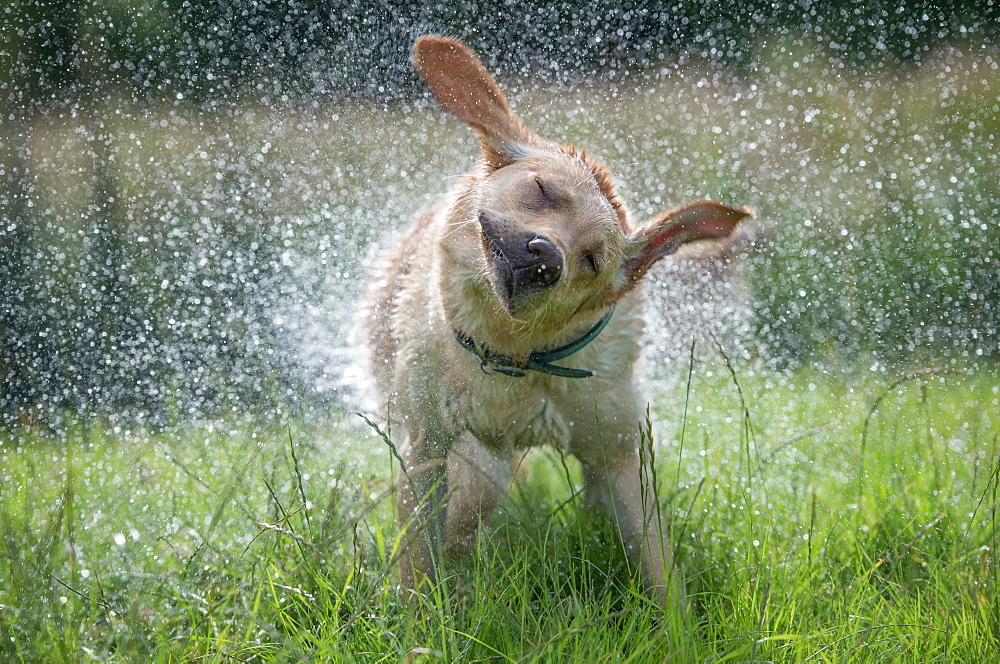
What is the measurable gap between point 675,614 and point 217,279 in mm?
5351

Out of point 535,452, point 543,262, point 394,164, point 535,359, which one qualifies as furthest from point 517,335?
point 394,164

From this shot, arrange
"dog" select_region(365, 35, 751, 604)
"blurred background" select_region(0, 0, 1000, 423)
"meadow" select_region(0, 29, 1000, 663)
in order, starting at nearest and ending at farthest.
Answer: "meadow" select_region(0, 29, 1000, 663), "dog" select_region(365, 35, 751, 604), "blurred background" select_region(0, 0, 1000, 423)

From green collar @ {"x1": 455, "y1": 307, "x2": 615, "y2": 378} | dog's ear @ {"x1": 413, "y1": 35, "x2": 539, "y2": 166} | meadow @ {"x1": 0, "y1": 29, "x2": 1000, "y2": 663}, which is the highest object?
dog's ear @ {"x1": 413, "y1": 35, "x2": 539, "y2": 166}

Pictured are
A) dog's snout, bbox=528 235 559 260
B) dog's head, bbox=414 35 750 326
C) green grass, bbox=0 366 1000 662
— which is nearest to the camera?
green grass, bbox=0 366 1000 662

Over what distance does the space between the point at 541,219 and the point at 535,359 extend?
0.48 m

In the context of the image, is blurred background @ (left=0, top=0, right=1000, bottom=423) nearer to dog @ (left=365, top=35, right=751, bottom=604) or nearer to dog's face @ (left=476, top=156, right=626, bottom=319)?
dog @ (left=365, top=35, right=751, bottom=604)

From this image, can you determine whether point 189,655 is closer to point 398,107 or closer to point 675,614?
point 675,614

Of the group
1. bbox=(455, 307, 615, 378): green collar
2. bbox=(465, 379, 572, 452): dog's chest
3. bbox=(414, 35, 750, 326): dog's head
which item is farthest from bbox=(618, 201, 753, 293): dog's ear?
bbox=(465, 379, 572, 452): dog's chest

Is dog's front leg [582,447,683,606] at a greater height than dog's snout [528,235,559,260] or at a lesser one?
lesser

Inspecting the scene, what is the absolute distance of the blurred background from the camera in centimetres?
564

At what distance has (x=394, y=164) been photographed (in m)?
6.73

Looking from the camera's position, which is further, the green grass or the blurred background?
the blurred background

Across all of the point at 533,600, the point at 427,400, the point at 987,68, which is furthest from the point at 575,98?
the point at 533,600

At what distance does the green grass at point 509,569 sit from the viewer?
1.94 metres
